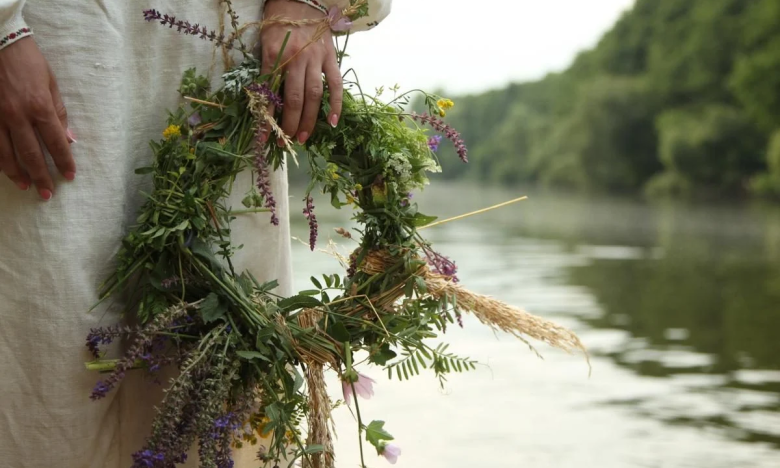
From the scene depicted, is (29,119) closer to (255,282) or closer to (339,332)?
(255,282)

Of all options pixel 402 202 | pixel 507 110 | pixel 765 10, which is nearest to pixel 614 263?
pixel 402 202

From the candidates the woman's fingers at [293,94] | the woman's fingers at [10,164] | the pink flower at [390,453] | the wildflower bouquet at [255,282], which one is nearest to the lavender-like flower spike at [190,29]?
the wildflower bouquet at [255,282]

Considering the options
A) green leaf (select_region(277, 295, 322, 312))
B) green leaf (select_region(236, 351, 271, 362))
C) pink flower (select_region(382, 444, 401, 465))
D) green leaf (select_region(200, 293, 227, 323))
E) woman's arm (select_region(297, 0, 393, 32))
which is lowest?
pink flower (select_region(382, 444, 401, 465))

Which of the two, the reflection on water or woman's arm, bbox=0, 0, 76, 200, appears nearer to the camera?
woman's arm, bbox=0, 0, 76, 200

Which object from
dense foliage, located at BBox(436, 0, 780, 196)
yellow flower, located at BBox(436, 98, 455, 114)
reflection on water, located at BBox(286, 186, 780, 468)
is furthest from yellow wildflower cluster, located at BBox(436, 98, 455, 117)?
dense foliage, located at BBox(436, 0, 780, 196)

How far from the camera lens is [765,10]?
26750 mm

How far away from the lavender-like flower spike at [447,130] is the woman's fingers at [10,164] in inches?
30.3

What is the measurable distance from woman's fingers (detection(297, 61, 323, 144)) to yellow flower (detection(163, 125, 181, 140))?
9.2 inches

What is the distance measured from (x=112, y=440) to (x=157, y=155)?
580 millimetres

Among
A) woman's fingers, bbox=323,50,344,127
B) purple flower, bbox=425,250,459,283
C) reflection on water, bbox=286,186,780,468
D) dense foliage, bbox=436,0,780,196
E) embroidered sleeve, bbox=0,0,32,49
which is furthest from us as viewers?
dense foliage, bbox=436,0,780,196

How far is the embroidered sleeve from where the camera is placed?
1532mm

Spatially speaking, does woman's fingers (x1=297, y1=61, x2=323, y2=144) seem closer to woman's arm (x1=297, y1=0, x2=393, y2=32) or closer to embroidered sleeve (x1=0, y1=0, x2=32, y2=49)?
woman's arm (x1=297, y1=0, x2=393, y2=32)

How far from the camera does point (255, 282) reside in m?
1.82

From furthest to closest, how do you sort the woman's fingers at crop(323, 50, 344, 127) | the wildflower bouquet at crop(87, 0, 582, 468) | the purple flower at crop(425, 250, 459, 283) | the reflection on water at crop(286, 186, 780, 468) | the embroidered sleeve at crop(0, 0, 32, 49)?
the reflection on water at crop(286, 186, 780, 468), the purple flower at crop(425, 250, 459, 283), the woman's fingers at crop(323, 50, 344, 127), the wildflower bouquet at crop(87, 0, 582, 468), the embroidered sleeve at crop(0, 0, 32, 49)
